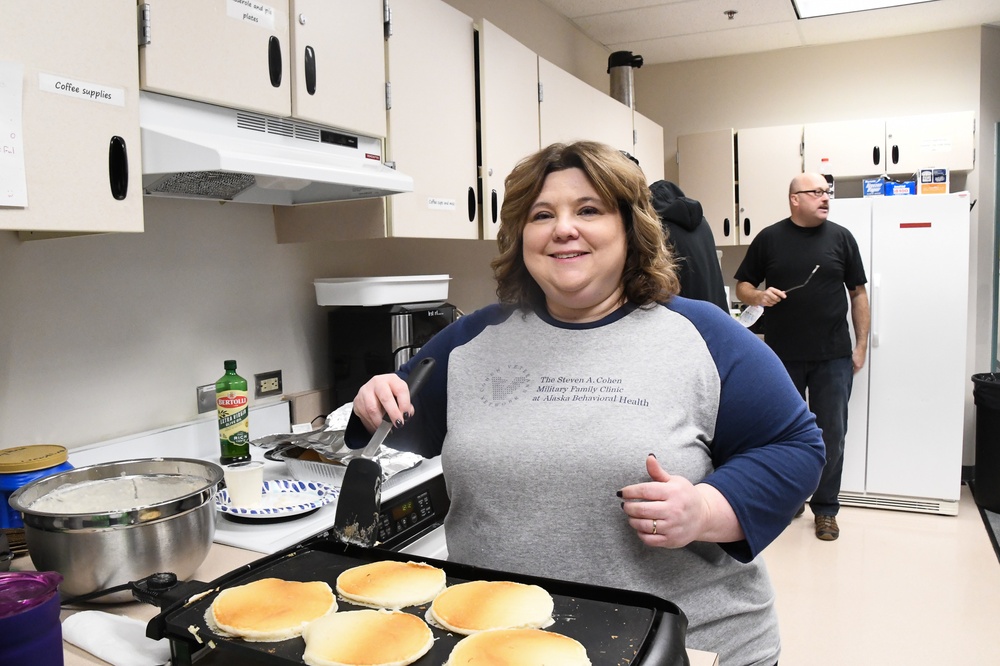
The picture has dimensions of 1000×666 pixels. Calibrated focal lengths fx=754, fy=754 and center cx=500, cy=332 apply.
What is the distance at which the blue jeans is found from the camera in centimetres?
363

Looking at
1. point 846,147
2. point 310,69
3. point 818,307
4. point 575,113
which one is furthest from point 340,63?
point 846,147

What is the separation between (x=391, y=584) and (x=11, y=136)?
879mm

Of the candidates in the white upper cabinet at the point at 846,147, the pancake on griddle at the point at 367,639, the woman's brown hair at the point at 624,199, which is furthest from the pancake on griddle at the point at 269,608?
the white upper cabinet at the point at 846,147

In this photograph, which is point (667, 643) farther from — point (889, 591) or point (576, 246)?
point (889, 591)

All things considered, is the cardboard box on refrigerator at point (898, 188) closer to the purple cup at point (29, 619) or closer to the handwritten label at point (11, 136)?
the handwritten label at point (11, 136)

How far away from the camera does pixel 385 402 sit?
1.23 metres

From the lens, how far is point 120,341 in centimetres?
180

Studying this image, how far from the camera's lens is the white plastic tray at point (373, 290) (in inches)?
87.1

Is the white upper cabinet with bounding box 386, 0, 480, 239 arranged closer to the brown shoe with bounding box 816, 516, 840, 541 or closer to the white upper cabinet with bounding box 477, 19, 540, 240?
the white upper cabinet with bounding box 477, 19, 540, 240

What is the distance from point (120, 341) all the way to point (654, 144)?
3262 millimetres

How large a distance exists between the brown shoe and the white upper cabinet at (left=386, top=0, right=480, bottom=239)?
7.56 ft

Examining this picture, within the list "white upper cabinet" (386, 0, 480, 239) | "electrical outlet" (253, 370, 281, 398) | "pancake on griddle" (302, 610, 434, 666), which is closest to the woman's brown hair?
"pancake on griddle" (302, 610, 434, 666)

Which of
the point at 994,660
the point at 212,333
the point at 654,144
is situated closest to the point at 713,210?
the point at 654,144

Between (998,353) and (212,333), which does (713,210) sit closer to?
(998,353)
